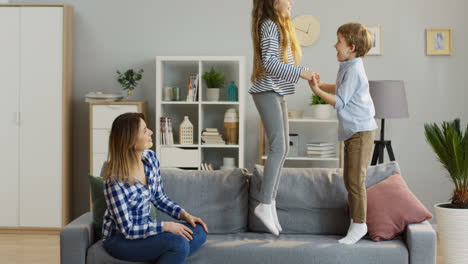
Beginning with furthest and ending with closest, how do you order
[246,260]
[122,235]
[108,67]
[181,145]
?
[108,67] → [181,145] → [246,260] → [122,235]

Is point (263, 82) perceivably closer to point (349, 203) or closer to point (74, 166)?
point (349, 203)

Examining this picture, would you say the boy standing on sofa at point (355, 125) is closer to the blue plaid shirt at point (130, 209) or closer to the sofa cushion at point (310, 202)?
the sofa cushion at point (310, 202)

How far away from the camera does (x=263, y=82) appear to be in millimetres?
3182

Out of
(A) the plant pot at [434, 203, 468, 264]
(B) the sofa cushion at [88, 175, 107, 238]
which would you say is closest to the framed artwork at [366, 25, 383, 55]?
(A) the plant pot at [434, 203, 468, 264]

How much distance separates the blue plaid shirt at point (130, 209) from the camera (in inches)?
108

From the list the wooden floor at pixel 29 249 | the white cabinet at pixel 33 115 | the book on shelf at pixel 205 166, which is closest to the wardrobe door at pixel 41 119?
the white cabinet at pixel 33 115

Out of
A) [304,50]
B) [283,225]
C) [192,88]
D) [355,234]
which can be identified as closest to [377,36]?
[304,50]

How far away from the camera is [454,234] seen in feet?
12.8

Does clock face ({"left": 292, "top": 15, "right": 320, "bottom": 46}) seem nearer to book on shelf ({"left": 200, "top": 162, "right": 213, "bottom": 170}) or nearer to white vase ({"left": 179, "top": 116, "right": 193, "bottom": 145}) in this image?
white vase ({"left": 179, "top": 116, "right": 193, "bottom": 145})

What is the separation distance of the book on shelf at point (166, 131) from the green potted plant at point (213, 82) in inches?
16.4

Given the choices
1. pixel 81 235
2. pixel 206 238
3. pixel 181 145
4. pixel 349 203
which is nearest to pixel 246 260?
pixel 206 238

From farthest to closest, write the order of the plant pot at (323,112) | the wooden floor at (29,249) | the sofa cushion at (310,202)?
the plant pot at (323,112) → the wooden floor at (29,249) → the sofa cushion at (310,202)

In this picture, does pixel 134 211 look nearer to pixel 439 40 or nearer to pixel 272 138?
pixel 272 138

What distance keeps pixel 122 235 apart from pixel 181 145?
2.46 m
